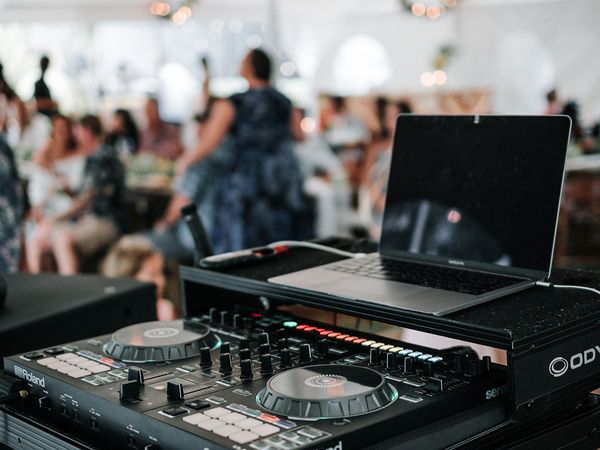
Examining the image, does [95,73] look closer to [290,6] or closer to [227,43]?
[227,43]

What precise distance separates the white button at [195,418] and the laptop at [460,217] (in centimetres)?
28

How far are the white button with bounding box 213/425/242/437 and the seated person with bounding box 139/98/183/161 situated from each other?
12.9 ft

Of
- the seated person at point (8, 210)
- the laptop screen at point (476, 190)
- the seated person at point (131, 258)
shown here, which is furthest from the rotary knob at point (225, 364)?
the seated person at point (131, 258)

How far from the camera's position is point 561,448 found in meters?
0.97

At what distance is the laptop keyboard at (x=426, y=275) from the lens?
1047 millimetres

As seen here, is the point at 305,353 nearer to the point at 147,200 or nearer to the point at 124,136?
the point at 147,200

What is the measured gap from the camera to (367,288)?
1061 mm

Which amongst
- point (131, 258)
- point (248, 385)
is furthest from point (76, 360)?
point (131, 258)

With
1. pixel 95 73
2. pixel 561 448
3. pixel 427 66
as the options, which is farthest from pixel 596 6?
pixel 561 448

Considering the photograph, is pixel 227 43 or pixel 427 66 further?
pixel 427 66

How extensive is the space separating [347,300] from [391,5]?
16.0 feet

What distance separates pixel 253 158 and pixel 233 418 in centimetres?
345

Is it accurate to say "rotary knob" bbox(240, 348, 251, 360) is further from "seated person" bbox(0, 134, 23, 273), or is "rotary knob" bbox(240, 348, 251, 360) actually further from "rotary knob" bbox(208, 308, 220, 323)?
"seated person" bbox(0, 134, 23, 273)

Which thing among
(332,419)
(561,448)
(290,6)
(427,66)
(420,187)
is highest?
(290,6)
